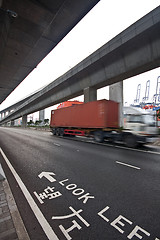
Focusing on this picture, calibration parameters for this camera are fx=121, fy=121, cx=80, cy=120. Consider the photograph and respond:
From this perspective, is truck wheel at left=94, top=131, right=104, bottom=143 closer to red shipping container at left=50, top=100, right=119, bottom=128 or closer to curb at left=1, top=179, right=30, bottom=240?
red shipping container at left=50, top=100, right=119, bottom=128

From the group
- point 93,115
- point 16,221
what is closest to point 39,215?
point 16,221

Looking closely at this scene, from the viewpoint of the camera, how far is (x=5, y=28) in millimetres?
5129

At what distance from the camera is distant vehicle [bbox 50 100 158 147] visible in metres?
9.30

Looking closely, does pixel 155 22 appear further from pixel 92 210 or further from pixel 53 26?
pixel 92 210

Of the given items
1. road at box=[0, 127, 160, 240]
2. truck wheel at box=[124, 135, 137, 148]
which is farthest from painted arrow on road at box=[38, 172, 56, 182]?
truck wheel at box=[124, 135, 137, 148]

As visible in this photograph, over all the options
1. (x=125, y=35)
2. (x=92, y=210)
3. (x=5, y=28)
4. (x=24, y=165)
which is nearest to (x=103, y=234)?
(x=92, y=210)

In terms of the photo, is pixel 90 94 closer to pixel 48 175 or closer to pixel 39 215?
pixel 48 175

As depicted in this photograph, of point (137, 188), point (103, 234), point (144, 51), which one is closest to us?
point (103, 234)

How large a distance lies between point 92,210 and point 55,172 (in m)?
2.40

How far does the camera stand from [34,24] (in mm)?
4695

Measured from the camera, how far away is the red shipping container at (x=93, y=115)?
11.6 m

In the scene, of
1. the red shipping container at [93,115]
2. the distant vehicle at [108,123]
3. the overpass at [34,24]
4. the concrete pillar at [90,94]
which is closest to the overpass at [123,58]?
the concrete pillar at [90,94]

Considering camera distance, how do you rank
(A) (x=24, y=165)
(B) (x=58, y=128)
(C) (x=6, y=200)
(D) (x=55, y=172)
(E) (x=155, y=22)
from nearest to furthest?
1. (C) (x=6, y=200)
2. (D) (x=55, y=172)
3. (A) (x=24, y=165)
4. (E) (x=155, y=22)
5. (B) (x=58, y=128)

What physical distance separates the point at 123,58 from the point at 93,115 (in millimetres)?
6364
